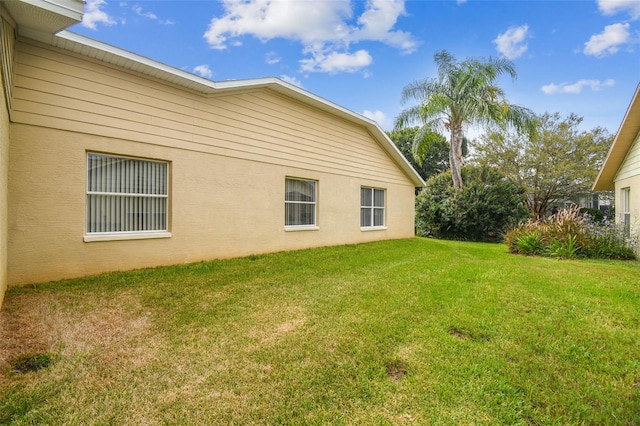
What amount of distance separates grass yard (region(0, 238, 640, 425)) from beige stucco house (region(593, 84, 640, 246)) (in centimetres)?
621

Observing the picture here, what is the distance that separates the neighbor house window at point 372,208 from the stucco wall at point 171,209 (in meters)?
1.11

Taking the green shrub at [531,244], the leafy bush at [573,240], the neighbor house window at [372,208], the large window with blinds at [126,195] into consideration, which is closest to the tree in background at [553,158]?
the leafy bush at [573,240]

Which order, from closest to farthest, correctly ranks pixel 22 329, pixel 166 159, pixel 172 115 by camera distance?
pixel 22 329 < pixel 166 159 < pixel 172 115

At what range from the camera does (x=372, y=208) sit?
39.7ft

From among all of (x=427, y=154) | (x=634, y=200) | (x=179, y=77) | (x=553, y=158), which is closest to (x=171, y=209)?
(x=179, y=77)

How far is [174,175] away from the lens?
6605 millimetres

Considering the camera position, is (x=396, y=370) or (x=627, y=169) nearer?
(x=396, y=370)

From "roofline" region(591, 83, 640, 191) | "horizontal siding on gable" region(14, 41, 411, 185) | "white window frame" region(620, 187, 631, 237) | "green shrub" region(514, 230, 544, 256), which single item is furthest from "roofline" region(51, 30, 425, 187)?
"white window frame" region(620, 187, 631, 237)

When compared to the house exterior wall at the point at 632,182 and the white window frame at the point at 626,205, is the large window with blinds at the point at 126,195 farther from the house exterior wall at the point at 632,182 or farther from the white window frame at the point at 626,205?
the white window frame at the point at 626,205

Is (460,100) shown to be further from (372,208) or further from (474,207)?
(372,208)

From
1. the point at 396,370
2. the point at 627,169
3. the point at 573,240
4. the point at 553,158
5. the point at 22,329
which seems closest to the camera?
the point at 396,370

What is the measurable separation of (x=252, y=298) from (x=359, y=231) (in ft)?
22.9

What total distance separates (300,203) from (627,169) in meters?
11.7

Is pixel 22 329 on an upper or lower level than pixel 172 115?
lower
